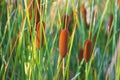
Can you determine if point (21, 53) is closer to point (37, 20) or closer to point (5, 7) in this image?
point (37, 20)

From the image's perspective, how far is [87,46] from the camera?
960mm

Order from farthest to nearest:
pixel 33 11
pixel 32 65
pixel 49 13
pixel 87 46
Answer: pixel 49 13
pixel 33 11
pixel 32 65
pixel 87 46

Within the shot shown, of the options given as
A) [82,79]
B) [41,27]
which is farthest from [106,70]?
[41,27]

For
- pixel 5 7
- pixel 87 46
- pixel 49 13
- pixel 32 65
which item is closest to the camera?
pixel 87 46

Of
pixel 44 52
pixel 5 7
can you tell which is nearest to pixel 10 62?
pixel 44 52

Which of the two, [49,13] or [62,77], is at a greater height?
[49,13]

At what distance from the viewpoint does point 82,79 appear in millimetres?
1248

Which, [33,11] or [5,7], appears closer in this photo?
[33,11]

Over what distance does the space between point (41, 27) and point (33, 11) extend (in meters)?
0.21

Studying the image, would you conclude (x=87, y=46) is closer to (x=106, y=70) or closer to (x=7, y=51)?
(x=106, y=70)

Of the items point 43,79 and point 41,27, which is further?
point 43,79

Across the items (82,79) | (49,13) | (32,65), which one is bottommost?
(82,79)

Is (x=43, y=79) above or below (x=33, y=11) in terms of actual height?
below

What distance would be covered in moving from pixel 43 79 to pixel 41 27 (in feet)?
0.64
